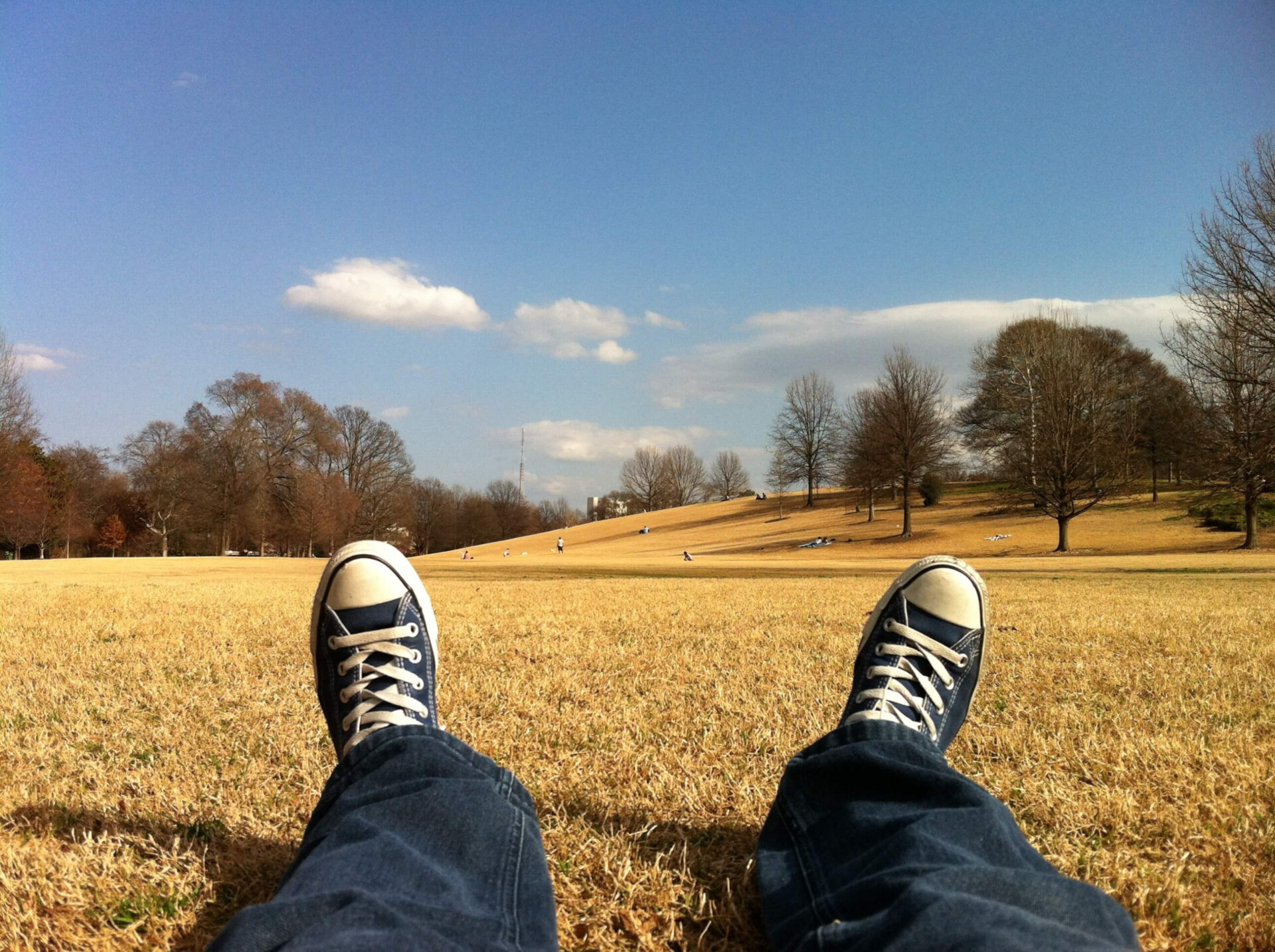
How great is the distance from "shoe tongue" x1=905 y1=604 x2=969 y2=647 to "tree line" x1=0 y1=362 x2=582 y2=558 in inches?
1674

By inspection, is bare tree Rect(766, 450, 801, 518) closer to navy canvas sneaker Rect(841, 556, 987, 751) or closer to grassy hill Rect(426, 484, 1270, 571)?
grassy hill Rect(426, 484, 1270, 571)

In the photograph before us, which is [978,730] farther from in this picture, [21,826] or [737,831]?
[21,826]

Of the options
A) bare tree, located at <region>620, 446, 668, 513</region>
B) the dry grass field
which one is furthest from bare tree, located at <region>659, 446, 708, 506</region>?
the dry grass field

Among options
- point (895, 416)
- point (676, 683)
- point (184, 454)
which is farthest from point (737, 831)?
point (184, 454)

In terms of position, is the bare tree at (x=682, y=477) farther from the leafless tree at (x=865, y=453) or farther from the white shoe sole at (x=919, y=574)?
the white shoe sole at (x=919, y=574)

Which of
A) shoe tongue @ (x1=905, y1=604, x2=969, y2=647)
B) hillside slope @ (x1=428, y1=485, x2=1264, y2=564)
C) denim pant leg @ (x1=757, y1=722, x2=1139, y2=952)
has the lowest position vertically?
hillside slope @ (x1=428, y1=485, x2=1264, y2=564)

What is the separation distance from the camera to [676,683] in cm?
377

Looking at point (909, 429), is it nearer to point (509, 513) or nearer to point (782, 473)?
point (782, 473)

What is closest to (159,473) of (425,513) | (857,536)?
(425,513)

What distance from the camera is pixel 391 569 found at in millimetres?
2443

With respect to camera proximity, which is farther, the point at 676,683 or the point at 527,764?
the point at 676,683

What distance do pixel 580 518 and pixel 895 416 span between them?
5456cm

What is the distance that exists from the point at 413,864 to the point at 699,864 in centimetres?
77

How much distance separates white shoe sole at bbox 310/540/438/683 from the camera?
92.8 inches
